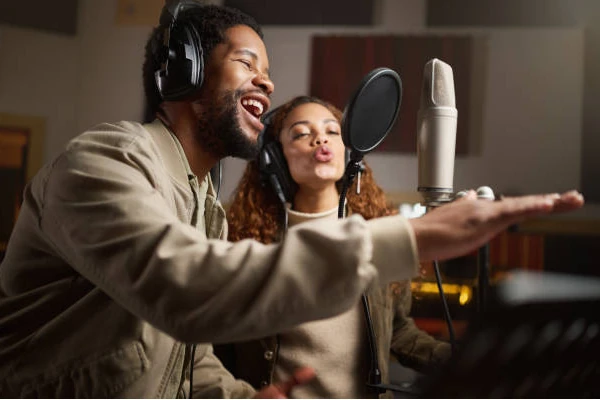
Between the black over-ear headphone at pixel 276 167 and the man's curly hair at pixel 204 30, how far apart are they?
40 cm

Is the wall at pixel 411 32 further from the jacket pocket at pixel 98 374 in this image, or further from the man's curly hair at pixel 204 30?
the jacket pocket at pixel 98 374

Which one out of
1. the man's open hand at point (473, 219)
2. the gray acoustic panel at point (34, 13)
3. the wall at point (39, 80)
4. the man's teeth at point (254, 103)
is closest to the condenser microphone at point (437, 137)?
the man's open hand at point (473, 219)

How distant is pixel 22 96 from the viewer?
2.91 m

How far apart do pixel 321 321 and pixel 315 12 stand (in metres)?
2.01

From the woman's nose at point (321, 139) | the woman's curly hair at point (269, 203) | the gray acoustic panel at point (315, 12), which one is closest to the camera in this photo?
the woman's nose at point (321, 139)

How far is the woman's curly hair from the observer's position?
1.67 meters

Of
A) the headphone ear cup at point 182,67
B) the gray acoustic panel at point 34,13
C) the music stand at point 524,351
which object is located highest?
the gray acoustic panel at point 34,13

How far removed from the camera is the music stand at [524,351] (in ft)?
1.33

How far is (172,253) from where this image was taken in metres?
0.62

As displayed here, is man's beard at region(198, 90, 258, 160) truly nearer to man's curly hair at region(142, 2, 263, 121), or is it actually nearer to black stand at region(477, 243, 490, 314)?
man's curly hair at region(142, 2, 263, 121)

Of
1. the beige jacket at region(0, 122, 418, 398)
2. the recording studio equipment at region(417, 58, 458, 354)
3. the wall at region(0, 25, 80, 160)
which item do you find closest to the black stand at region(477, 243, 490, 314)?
the recording studio equipment at region(417, 58, 458, 354)

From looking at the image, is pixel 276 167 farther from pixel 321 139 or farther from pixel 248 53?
pixel 248 53

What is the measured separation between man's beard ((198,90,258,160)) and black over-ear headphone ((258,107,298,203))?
16.9 inches

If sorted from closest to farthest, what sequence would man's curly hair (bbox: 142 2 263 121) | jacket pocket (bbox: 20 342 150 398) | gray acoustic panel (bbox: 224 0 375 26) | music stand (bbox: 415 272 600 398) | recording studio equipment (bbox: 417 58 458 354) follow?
music stand (bbox: 415 272 600 398) → jacket pocket (bbox: 20 342 150 398) → recording studio equipment (bbox: 417 58 458 354) → man's curly hair (bbox: 142 2 263 121) → gray acoustic panel (bbox: 224 0 375 26)
